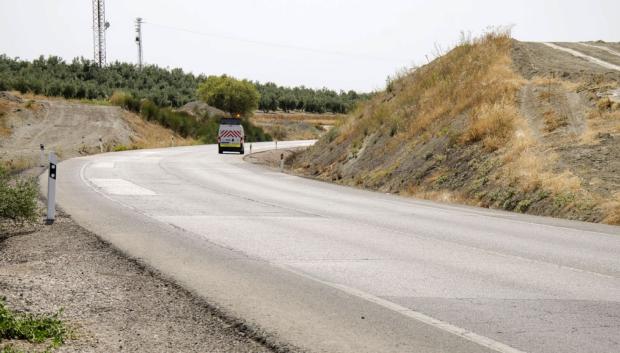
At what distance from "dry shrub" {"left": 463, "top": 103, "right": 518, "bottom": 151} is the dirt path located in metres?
15.2

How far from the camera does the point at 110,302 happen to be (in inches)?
290

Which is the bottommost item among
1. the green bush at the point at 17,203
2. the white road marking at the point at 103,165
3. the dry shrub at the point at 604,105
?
the white road marking at the point at 103,165

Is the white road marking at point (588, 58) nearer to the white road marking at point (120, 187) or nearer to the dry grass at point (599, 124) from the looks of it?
the dry grass at point (599, 124)

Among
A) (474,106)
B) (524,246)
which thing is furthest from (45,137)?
(524,246)

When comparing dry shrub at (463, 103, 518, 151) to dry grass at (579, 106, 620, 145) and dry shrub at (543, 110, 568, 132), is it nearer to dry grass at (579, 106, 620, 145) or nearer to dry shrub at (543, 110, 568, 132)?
dry shrub at (543, 110, 568, 132)

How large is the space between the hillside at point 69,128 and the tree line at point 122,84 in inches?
323

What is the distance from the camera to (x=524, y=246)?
11.7 metres

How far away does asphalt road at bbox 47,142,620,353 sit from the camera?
627cm

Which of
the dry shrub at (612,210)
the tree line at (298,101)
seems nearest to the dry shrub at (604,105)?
the dry shrub at (612,210)

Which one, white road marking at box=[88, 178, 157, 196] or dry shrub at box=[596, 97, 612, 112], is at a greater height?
dry shrub at box=[596, 97, 612, 112]

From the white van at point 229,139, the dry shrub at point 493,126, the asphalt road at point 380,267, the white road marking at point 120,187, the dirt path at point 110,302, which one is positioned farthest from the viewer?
the white van at point 229,139

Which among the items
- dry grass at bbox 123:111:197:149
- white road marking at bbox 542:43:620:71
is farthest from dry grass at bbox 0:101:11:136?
white road marking at bbox 542:43:620:71

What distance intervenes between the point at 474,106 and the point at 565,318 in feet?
67.4

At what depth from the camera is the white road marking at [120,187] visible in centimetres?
1902
